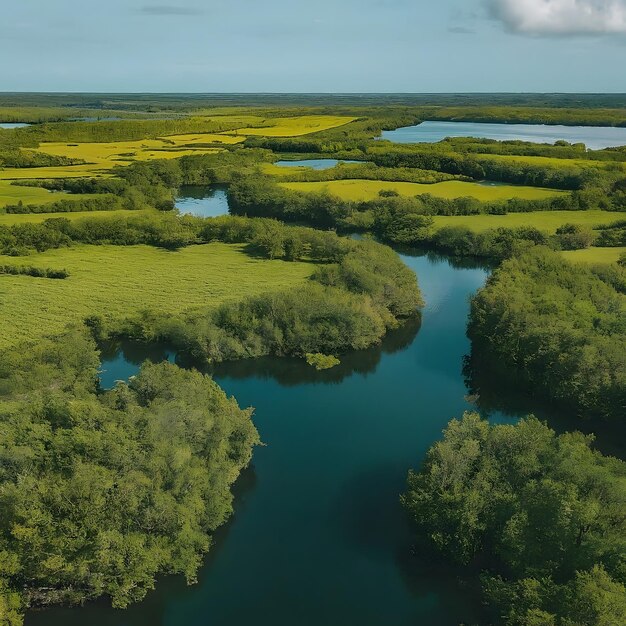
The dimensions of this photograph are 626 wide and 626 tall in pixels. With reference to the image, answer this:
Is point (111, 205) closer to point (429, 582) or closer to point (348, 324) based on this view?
point (348, 324)

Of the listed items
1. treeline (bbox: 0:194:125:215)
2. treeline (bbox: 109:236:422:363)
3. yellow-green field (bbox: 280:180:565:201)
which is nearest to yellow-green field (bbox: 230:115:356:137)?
yellow-green field (bbox: 280:180:565:201)

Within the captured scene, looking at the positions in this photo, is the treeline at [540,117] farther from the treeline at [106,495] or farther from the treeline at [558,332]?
the treeline at [106,495]

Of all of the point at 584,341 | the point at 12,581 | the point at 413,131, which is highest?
the point at 413,131

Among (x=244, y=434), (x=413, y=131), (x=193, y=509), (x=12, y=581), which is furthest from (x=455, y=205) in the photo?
(x=413, y=131)

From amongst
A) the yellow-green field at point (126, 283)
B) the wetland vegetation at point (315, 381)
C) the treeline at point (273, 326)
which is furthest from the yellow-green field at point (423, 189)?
the treeline at point (273, 326)

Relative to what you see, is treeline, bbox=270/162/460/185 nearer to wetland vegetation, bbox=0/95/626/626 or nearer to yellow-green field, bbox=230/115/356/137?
wetland vegetation, bbox=0/95/626/626

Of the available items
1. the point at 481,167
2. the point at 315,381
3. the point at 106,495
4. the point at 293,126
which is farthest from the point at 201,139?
the point at 106,495
